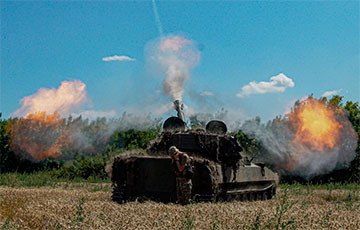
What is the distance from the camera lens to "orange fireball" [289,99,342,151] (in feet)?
88.0

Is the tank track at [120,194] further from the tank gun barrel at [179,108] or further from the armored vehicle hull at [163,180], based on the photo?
the tank gun barrel at [179,108]

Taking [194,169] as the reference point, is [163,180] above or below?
below

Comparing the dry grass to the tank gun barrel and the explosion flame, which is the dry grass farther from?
the explosion flame

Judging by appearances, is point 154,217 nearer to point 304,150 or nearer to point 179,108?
point 179,108

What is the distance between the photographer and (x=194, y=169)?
41.9 feet

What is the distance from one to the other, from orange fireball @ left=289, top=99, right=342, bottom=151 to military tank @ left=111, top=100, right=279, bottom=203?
12027mm

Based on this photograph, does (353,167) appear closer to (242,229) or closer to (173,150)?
(173,150)

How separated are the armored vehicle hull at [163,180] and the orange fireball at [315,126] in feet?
43.8

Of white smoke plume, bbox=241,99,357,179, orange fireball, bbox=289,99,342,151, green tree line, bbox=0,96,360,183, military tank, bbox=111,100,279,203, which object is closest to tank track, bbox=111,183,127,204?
military tank, bbox=111,100,279,203

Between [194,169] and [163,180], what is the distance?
91cm

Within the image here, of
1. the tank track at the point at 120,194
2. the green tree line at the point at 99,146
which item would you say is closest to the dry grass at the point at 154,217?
the tank track at the point at 120,194

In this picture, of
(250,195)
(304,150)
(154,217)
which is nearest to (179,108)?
(250,195)

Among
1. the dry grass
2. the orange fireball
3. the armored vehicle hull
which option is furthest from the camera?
the orange fireball

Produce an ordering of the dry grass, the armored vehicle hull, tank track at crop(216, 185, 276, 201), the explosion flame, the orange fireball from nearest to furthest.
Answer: the dry grass
the armored vehicle hull
tank track at crop(216, 185, 276, 201)
the orange fireball
the explosion flame
